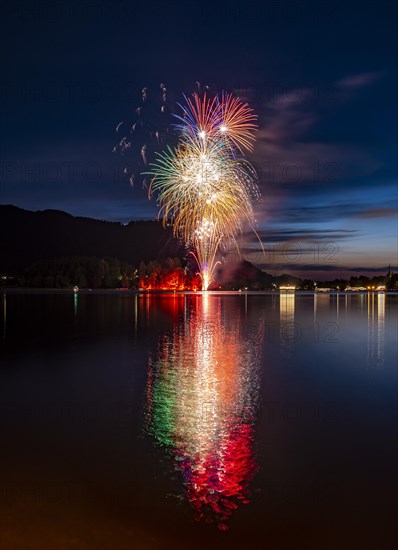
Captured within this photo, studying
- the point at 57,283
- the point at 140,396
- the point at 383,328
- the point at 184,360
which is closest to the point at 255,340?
the point at 184,360

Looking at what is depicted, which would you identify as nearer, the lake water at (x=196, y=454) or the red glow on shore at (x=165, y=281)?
the lake water at (x=196, y=454)

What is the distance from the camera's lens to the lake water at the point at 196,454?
6.10 metres

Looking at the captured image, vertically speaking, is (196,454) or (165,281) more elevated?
(165,281)

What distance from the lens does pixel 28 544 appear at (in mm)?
5629

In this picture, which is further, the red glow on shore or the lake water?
the red glow on shore

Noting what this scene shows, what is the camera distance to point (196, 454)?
8.28 m

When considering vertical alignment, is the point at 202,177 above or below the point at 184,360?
above

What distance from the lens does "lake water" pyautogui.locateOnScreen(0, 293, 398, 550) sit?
240 inches

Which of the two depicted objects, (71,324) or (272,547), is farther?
(71,324)

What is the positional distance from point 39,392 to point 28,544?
7.68 m

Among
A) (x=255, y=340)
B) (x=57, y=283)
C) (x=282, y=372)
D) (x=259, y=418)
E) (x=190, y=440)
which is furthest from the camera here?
(x=57, y=283)

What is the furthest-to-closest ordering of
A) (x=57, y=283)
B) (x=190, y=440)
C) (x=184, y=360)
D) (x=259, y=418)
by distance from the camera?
(x=57, y=283) → (x=184, y=360) → (x=259, y=418) → (x=190, y=440)

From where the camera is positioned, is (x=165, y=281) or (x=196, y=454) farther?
(x=165, y=281)

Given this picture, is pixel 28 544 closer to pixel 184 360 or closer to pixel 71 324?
pixel 184 360
